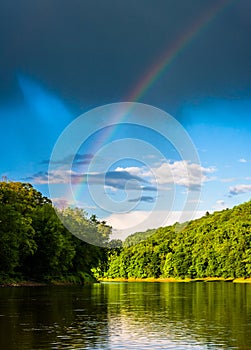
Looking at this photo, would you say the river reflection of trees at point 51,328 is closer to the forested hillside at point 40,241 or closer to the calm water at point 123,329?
the calm water at point 123,329

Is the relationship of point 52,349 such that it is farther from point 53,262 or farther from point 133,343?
point 53,262

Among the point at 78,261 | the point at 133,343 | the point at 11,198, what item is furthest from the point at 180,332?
the point at 78,261

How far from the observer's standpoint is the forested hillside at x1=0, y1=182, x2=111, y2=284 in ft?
309

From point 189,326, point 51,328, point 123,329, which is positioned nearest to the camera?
point 51,328

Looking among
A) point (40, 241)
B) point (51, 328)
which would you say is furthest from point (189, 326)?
point (40, 241)

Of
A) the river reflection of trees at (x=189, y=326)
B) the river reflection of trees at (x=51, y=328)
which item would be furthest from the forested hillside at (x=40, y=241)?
the river reflection of trees at (x=189, y=326)

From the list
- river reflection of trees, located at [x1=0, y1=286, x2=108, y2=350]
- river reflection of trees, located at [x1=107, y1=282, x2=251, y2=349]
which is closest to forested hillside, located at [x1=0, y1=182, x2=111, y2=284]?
river reflection of trees, located at [x1=0, y1=286, x2=108, y2=350]

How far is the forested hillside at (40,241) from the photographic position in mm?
94125

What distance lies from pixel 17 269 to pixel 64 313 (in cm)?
6568

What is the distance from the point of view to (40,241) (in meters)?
110

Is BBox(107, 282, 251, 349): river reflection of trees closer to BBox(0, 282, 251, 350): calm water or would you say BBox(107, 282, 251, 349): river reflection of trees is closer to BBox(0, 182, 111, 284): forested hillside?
BBox(0, 282, 251, 350): calm water

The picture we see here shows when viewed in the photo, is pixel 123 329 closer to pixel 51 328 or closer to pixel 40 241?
pixel 51 328

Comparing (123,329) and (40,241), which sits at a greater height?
(40,241)

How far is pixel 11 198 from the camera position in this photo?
378 ft
